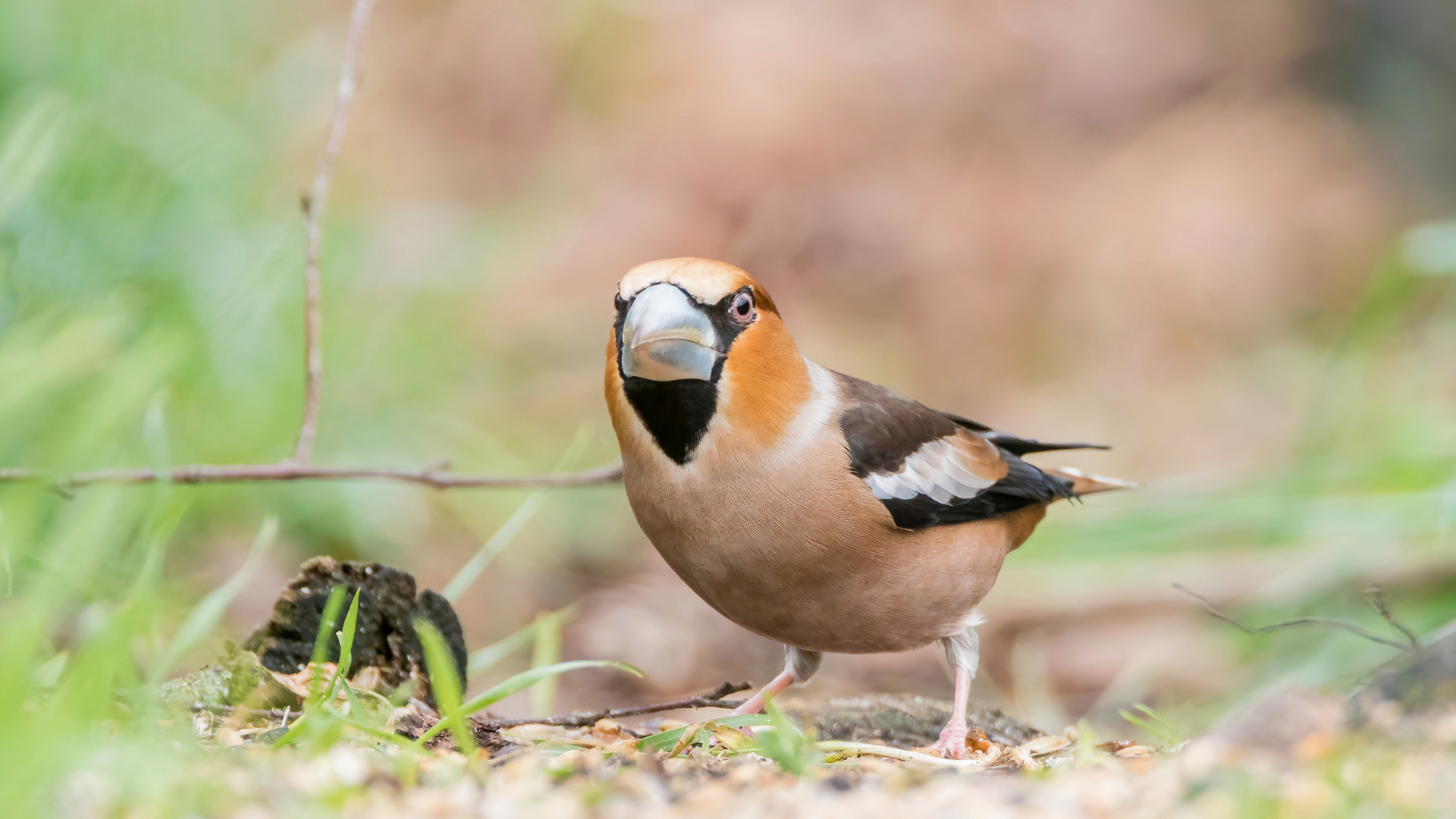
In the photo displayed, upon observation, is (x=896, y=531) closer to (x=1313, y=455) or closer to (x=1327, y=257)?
(x=1313, y=455)

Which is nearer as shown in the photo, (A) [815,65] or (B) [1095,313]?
(B) [1095,313]

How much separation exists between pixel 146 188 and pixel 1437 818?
5562 mm

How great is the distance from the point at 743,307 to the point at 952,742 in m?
1.24

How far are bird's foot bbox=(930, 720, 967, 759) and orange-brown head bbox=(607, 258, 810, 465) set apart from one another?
89 centimetres

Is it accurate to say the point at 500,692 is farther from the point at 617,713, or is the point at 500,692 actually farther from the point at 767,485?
the point at 767,485

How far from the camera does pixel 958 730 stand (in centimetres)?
310

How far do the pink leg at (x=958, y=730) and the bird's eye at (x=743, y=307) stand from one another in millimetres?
1193

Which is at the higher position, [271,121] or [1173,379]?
[271,121]

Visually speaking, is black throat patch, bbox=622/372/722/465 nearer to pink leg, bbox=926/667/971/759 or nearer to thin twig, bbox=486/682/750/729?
thin twig, bbox=486/682/750/729

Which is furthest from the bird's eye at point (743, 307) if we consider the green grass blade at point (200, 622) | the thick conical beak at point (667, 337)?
the green grass blade at point (200, 622)

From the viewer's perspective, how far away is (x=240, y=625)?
5000mm

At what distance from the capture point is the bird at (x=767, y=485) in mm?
2920

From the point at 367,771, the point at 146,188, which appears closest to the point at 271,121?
the point at 146,188

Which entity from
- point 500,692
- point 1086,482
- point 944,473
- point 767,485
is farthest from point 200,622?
point 1086,482
